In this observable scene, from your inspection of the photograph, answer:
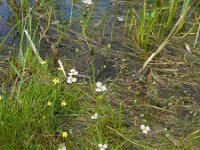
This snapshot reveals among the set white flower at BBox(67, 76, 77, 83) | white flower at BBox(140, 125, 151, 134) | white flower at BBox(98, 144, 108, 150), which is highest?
white flower at BBox(67, 76, 77, 83)

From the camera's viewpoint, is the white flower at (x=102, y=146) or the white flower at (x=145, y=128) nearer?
the white flower at (x=102, y=146)

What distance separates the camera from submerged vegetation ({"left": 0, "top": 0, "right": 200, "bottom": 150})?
80.0 inches

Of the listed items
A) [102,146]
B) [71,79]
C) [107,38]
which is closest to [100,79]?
[71,79]

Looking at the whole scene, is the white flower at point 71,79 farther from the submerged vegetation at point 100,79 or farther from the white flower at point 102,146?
the white flower at point 102,146

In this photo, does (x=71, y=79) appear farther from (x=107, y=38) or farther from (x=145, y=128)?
(x=107, y=38)

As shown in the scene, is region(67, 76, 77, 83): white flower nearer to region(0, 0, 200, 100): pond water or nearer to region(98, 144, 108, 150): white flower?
region(0, 0, 200, 100): pond water

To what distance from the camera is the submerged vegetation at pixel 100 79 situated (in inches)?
80.0

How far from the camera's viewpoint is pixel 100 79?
2.46m

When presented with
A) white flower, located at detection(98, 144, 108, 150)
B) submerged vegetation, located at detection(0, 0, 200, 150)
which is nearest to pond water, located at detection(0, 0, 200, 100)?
submerged vegetation, located at detection(0, 0, 200, 150)

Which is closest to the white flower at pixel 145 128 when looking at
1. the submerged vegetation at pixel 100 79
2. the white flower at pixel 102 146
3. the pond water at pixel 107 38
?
the submerged vegetation at pixel 100 79

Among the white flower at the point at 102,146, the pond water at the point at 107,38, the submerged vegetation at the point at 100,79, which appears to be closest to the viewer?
the white flower at the point at 102,146

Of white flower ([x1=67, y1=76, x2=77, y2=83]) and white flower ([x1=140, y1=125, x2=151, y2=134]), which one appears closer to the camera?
white flower ([x1=140, y1=125, x2=151, y2=134])

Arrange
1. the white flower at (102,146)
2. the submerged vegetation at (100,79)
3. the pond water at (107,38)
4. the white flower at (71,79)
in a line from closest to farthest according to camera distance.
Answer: the white flower at (102,146)
the submerged vegetation at (100,79)
the white flower at (71,79)
the pond water at (107,38)

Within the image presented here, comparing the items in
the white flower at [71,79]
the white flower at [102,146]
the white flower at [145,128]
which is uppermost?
the white flower at [71,79]
